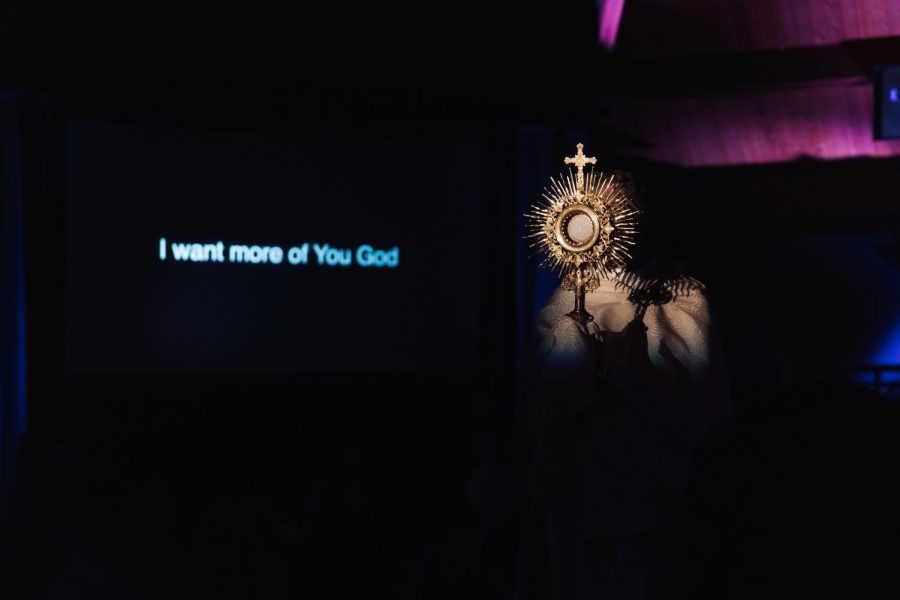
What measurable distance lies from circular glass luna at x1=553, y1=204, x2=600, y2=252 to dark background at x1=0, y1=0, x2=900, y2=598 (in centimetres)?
255

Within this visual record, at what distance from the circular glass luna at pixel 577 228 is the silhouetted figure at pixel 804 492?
0.68 m

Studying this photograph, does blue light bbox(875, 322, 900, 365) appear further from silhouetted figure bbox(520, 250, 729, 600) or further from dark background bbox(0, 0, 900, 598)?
silhouetted figure bbox(520, 250, 729, 600)

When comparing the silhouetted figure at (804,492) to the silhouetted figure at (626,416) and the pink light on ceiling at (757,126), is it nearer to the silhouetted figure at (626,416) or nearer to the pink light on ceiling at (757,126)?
the silhouetted figure at (626,416)

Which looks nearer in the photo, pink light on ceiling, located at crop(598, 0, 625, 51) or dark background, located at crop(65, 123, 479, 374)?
dark background, located at crop(65, 123, 479, 374)

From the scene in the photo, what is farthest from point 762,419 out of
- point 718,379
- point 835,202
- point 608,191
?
point 835,202

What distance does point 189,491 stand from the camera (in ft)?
17.4

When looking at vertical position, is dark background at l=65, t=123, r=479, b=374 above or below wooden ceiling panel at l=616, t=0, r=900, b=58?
below

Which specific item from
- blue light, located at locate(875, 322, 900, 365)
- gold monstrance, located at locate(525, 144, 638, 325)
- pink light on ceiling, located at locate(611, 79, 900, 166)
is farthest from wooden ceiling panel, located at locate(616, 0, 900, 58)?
gold monstrance, located at locate(525, 144, 638, 325)

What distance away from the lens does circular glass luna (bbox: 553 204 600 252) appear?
6.70 feet

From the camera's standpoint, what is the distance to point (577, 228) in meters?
2.07

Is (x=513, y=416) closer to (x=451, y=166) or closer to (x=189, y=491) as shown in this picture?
(x=451, y=166)

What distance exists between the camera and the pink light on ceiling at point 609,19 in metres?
5.83

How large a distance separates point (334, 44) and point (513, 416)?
2.49 m

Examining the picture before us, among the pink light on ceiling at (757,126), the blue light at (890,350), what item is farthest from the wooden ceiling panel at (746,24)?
the blue light at (890,350)
